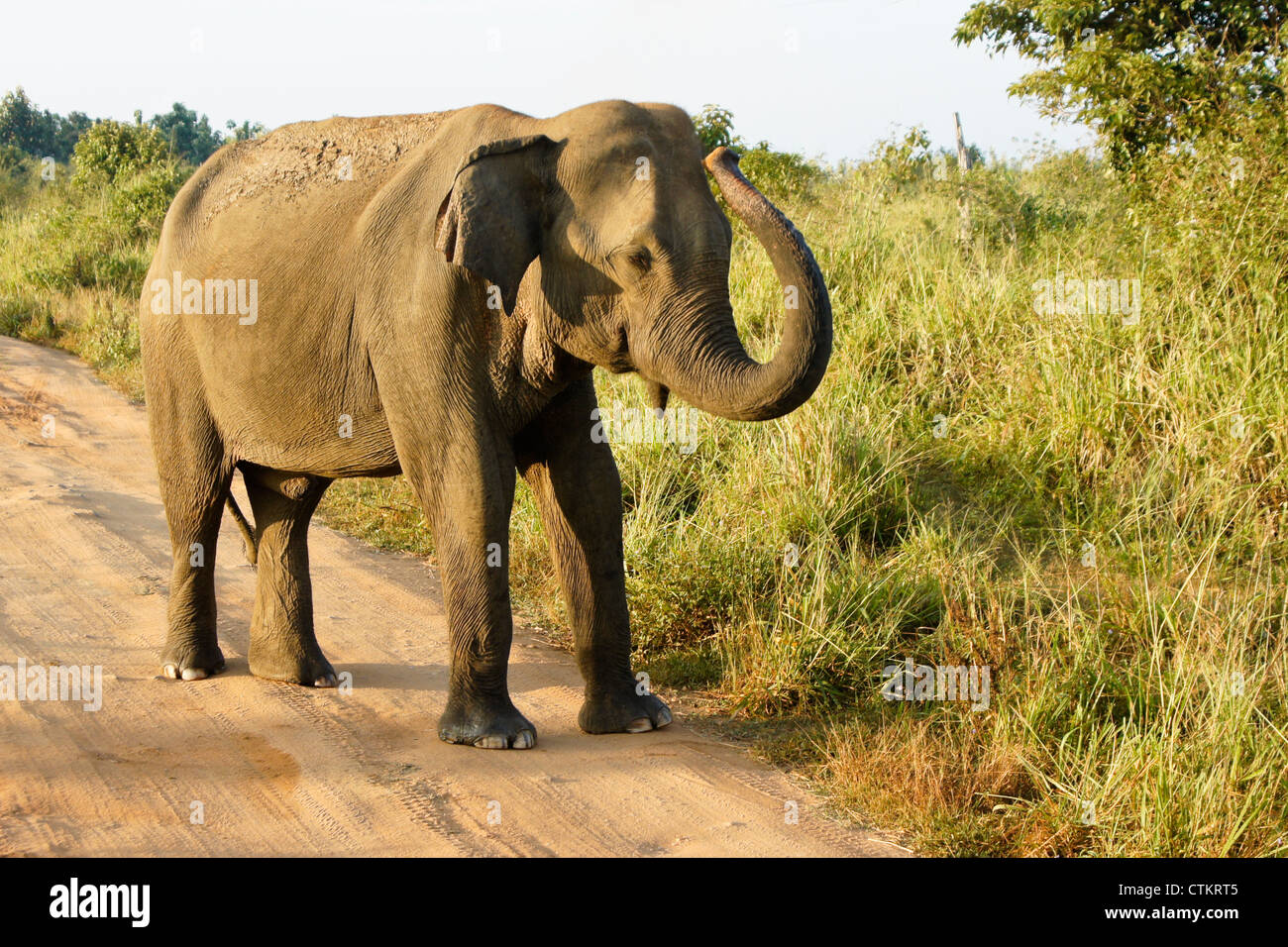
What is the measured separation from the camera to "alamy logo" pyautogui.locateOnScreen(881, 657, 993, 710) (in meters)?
5.77

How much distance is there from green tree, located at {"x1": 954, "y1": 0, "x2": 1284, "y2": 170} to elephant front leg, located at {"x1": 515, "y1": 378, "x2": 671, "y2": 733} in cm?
633

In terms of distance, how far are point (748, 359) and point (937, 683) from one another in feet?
7.08

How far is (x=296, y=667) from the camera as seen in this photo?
632 centimetres

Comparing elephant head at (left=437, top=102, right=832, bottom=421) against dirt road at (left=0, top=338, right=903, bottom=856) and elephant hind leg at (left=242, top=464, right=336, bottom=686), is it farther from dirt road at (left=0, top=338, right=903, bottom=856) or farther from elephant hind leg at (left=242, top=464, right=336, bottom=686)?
elephant hind leg at (left=242, top=464, right=336, bottom=686)

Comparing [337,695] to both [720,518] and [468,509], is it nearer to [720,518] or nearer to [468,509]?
[468,509]

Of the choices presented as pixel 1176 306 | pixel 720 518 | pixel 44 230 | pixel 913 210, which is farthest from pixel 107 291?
pixel 1176 306

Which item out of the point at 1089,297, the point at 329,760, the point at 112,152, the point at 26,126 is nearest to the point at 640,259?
the point at 329,760

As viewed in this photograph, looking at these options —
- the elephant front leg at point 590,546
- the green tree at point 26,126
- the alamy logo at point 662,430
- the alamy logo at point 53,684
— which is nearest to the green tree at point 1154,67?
the alamy logo at point 662,430

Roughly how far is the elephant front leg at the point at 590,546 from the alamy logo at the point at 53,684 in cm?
223

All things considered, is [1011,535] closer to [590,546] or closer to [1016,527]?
[1016,527]

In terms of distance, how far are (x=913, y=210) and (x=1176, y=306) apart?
3896 millimetres

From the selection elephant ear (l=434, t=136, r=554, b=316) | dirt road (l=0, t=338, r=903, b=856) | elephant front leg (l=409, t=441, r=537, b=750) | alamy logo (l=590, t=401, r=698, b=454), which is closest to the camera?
dirt road (l=0, t=338, r=903, b=856)

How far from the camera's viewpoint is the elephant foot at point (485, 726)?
211 inches

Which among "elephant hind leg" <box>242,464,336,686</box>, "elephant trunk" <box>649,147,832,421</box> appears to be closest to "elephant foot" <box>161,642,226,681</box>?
"elephant hind leg" <box>242,464,336,686</box>
